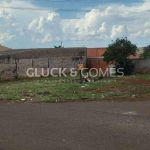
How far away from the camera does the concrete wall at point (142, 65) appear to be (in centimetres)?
2916

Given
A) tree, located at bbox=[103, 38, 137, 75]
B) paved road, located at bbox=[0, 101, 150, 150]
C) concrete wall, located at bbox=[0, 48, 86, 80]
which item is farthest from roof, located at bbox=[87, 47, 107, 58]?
paved road, located at bbox=[0, 101, 150, 150]

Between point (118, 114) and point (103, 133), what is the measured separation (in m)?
2.54

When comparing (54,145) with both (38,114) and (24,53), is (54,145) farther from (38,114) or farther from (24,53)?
(24,53)

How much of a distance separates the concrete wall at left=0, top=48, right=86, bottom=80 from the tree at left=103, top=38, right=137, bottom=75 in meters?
6.07

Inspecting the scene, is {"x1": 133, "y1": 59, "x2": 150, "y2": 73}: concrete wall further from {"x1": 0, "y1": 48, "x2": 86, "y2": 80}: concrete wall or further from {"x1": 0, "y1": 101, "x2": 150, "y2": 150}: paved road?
{"x1": 0, "y1": 101, "x2": 150, "y2": 150}: paved road

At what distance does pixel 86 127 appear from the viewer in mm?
7293

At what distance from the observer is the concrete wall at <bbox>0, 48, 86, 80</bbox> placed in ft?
83.5

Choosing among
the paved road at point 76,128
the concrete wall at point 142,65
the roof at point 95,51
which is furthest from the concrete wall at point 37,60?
the paved road at point 76,128

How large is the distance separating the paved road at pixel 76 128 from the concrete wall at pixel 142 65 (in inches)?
750

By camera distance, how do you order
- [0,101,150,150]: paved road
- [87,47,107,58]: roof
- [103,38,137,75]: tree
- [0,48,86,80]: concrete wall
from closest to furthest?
1. [0,101,150,150]: paved road
2. [0,48,86,80]: concrete wall
3. [103,38,137,75]: tree
4. [87,47,107,58]: roof

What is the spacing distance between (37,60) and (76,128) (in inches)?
869

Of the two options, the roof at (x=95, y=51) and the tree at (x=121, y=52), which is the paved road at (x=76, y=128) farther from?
the roof at (x=95, y=51)

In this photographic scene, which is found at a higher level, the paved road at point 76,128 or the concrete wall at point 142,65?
the concrete wall at point 142,65

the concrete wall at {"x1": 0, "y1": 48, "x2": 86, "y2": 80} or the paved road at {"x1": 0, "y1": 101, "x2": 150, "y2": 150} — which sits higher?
the concrete wall at {"x1": 0, "y1": 48, "x2": 86, "y2": 80}
